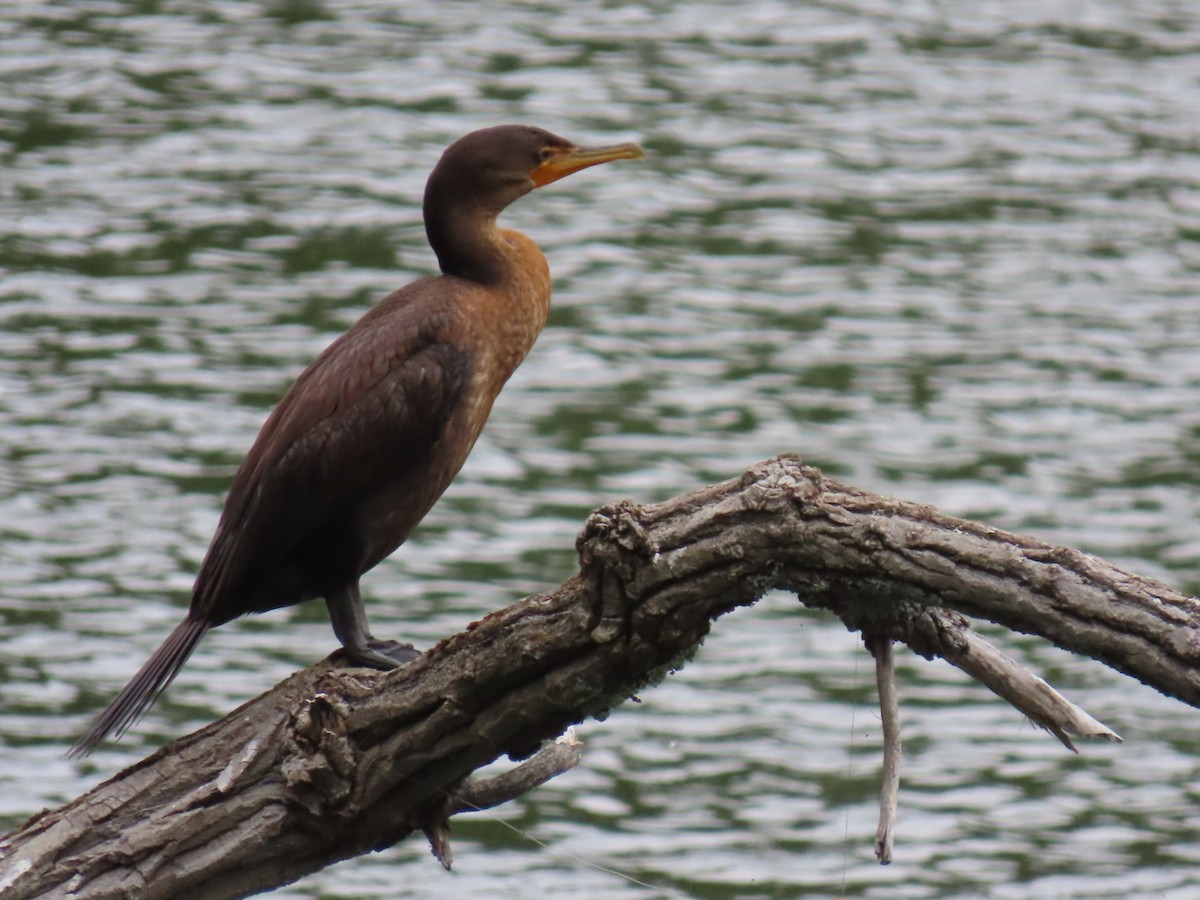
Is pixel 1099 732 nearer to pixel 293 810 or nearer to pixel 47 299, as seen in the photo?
pixel 293 810

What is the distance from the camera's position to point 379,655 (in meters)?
4.36

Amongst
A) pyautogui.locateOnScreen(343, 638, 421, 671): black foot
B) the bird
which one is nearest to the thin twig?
pyautogui.locateOnScreen(343, 638, 421, 671): black foot

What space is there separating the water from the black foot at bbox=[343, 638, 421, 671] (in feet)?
7.20

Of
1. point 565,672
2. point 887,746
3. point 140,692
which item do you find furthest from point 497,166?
point 887,746

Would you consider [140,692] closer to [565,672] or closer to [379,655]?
[379,655]

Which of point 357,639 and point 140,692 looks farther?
point 357,639

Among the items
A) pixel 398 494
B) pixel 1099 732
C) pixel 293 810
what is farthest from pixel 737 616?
pixel 1099 732

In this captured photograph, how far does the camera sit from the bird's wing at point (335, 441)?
433cm

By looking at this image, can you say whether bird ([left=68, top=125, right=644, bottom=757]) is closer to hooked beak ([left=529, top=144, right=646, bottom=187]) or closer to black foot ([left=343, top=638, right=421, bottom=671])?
black foot ([left=343, top=638, right=421, bottom=671])

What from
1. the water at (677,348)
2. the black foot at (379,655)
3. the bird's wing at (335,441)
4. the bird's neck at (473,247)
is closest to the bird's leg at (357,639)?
the black foot at (379,655)

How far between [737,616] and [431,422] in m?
3.69

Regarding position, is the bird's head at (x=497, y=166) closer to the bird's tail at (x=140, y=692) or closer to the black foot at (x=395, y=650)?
the black foot at (x=395, y=650)

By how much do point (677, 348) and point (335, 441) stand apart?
18.7 ft

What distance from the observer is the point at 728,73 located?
13109 mm
